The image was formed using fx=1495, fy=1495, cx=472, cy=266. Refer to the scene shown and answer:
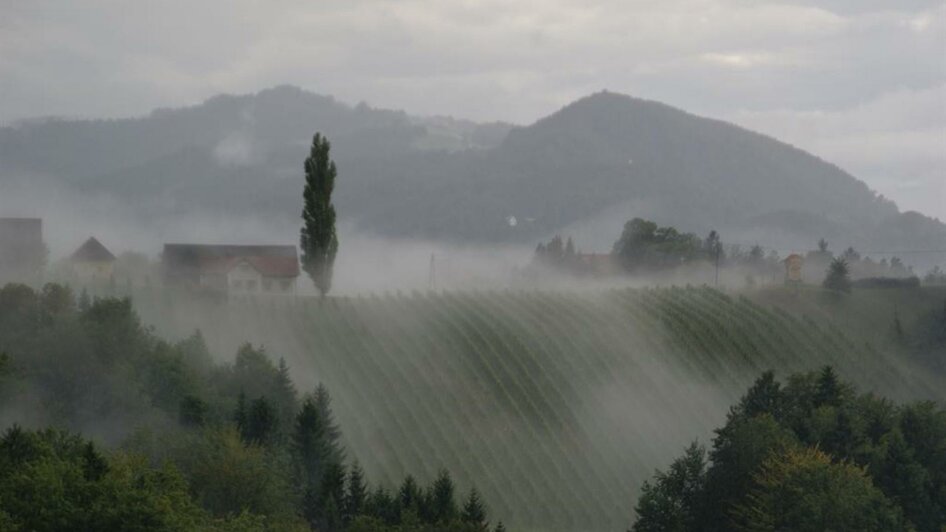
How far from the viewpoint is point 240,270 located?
363 ft

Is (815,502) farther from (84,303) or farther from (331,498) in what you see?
(84,303)

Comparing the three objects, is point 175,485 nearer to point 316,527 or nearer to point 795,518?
point 316,527

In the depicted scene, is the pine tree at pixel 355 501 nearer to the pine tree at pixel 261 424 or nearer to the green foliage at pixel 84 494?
the pine tree at pixel 261 424

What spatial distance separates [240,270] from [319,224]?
18.7 m

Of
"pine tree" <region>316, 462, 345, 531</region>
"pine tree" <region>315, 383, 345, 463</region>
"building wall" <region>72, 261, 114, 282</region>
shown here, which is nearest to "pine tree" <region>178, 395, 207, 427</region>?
"pine tree" <region>315, 383, 345, 463</region>

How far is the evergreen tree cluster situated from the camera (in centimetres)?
5588

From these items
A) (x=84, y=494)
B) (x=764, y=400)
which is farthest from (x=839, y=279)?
(x=84, y=494)

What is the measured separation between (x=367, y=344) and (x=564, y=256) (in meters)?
97.7

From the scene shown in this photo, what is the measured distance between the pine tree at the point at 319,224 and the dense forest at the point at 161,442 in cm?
1707

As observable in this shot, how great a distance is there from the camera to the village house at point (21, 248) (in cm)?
10588

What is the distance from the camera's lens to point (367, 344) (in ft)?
289

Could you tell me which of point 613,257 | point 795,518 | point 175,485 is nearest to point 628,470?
point 795,518

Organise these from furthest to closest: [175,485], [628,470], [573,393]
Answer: [573,393] → [628,470] → [175,485]

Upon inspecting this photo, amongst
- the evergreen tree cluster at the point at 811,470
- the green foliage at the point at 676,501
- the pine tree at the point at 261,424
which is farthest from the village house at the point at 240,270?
the green foliage at the point at 676,501
